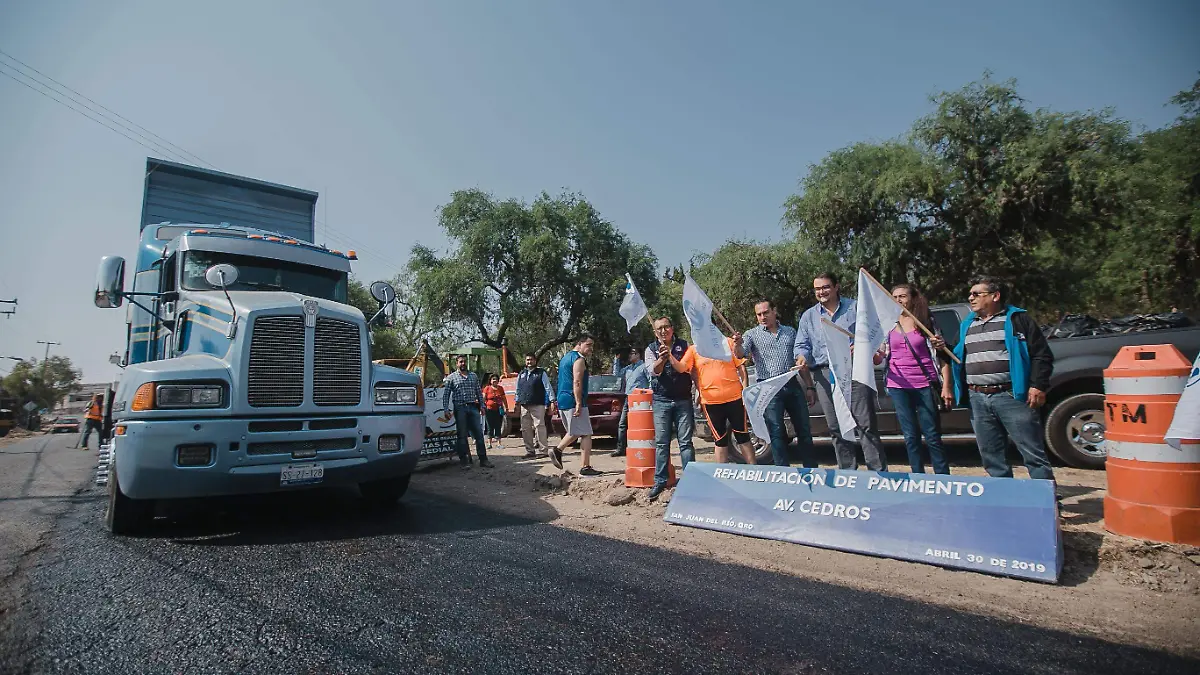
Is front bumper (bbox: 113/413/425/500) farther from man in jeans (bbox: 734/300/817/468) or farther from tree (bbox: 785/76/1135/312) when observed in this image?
tree (bbox: 785/76/1135/312)

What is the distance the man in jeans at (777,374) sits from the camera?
5.42m

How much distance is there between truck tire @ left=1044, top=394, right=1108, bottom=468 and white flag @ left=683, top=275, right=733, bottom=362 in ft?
11.6

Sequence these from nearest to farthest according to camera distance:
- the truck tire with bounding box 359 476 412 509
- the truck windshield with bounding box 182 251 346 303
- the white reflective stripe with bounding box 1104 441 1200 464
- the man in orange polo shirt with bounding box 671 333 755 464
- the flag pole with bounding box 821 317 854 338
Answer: the white reflective stripe with bounding box 1104 441 1200 464 < the flag pole with bounding box 821 317 854 338 < the man in orange polo shirt with bounding box 671 333 755 464 < the truck tire with bounding box 359 476 412 509 < the truck windshield with bounding box 182 251 346 303

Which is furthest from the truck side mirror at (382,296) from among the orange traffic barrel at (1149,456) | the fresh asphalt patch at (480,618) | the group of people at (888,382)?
the orange traffic barrel at (1149,456)

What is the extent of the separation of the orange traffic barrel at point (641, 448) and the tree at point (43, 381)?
91.2 meters

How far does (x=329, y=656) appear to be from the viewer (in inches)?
99.8

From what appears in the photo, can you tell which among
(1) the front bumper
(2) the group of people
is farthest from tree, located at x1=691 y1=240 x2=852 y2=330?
(1) the front bumper

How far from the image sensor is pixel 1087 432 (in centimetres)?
609

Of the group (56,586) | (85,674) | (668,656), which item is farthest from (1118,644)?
(56,586)

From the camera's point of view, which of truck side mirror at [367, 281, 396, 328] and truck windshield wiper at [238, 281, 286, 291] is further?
truck side mirror at [367, 281, 396, 328]

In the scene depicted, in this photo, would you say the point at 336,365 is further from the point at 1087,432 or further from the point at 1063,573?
the point at 1087,432

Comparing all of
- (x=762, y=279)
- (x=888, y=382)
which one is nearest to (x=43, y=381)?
(x=762, y=279)

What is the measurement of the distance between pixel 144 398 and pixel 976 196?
1982cm

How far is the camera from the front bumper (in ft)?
14.3
